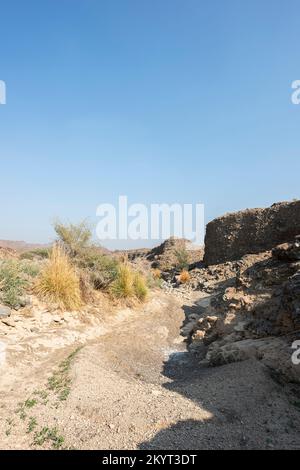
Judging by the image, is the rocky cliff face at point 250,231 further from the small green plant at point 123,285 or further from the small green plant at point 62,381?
the small green plant at point 62,381

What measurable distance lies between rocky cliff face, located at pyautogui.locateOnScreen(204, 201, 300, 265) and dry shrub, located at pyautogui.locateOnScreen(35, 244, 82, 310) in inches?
338

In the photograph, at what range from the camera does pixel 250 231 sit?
14.4 meters

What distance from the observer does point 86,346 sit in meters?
6.30

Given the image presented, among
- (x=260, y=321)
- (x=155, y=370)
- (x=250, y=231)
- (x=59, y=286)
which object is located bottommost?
(x=155, y=370)

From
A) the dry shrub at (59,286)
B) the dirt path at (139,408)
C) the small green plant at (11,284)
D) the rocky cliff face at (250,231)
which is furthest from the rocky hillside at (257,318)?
the small green plant at (11,284)

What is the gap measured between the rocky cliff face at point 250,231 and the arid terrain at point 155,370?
544 cm

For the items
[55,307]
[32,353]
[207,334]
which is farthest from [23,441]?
[207,334]

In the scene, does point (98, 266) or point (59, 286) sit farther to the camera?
point (98, 266)

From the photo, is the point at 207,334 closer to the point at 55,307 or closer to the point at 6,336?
the point at 55,307

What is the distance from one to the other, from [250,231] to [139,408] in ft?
37.7

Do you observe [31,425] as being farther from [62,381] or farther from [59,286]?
[59,286]

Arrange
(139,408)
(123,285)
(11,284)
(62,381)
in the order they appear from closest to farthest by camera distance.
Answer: (139,408) < (62,381) < (11,284) < (123,285)

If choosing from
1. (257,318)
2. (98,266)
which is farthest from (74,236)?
(257,318)

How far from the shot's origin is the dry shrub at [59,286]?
24.2ft
